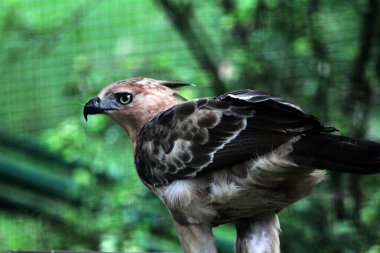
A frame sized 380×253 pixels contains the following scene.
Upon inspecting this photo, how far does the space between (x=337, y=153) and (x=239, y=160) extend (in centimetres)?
43

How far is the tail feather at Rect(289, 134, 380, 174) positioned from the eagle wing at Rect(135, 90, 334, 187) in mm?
55

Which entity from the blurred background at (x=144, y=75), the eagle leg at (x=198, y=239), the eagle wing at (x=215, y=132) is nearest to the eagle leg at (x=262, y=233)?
the eagle leg at (x=198, y=239)

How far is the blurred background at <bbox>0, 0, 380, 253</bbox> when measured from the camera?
4977mm

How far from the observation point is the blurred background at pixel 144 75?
16.3 feet

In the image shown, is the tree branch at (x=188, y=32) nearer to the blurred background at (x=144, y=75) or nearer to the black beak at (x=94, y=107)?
the blurred background at (x=144, y=75)

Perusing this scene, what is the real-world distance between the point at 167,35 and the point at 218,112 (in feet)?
8.35

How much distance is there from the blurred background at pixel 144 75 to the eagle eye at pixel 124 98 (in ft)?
5.37

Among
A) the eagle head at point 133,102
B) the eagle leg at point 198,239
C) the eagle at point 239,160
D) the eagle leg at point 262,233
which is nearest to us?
the eagle at point 239,160

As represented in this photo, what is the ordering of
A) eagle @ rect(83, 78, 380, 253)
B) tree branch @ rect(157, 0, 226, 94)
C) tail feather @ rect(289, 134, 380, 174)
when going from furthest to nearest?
tree branch @ rect(157, 0, 226, 94), eagle @ rect(83, 78, 380, 253), tail feather @ rect(289, 134, 380, 174)

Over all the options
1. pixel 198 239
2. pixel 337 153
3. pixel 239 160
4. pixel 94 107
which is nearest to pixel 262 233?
pixel 198 239

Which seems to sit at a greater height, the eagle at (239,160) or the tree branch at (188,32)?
the tree branch at (188,32)

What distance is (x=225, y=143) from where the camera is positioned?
300 cm

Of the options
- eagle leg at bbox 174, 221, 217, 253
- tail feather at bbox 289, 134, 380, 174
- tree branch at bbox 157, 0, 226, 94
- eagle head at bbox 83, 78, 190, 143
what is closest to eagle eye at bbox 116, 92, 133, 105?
eagle head at bbox 83, 78, 190, 143

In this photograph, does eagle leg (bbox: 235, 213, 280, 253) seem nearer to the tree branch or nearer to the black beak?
the black beak
